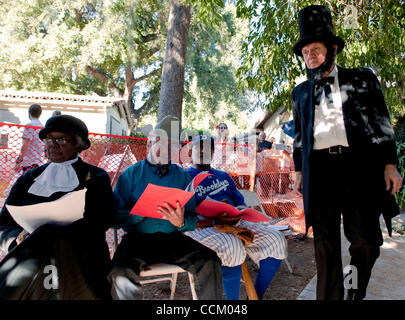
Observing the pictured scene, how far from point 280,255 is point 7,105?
17.3 meters

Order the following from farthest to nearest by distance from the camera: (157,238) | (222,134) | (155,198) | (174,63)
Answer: (222,134) → (174,63) → (157,238) → (155,198)

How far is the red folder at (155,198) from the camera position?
2.04 metres

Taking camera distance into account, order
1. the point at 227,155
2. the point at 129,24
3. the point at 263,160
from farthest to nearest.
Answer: the point at 129,24, the point at 263,160, the point at 227,155

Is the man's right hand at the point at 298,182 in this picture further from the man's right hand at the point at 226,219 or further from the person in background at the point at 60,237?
the person in background at the point at 60,237

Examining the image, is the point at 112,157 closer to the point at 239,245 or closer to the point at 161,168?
the point at 161,168

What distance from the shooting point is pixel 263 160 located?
23.4ft

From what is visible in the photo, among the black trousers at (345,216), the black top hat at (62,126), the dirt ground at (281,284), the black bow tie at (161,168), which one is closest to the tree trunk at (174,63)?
the dirt ground at (281,284)

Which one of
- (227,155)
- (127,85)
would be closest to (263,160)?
(227,155)

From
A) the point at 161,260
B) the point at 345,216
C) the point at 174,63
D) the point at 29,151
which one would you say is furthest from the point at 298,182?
the point at 174,63

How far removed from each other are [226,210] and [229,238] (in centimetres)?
26

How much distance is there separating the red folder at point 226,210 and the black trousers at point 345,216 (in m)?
0.43

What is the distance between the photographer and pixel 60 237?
1.91 meters

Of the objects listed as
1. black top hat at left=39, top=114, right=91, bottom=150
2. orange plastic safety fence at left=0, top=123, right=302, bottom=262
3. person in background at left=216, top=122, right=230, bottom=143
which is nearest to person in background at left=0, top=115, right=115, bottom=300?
black top hat at left=39, top=114, right=91, bottom=150
